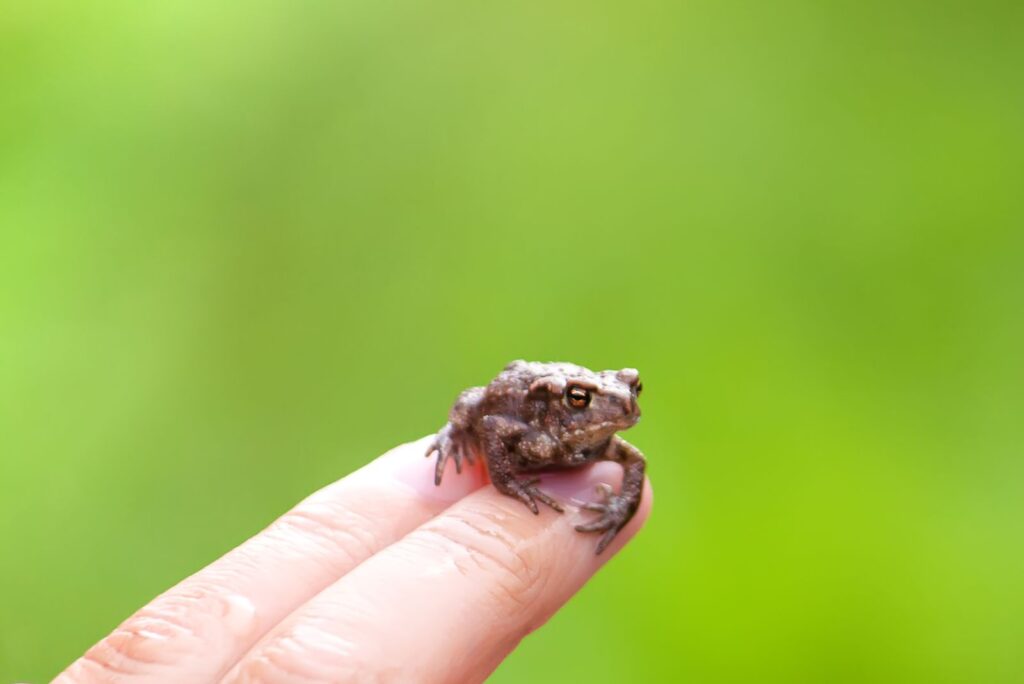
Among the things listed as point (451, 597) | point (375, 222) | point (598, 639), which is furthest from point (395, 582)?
point (375, 222)

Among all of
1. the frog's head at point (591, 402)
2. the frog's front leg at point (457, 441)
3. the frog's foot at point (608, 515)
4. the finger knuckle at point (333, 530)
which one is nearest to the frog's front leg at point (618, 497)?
the frog's foot at point (608, 515)

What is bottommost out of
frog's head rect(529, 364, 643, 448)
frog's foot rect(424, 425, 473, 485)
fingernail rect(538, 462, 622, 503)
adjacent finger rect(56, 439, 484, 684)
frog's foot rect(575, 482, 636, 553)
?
adjacent finger rect(56, 439, 484, 684)

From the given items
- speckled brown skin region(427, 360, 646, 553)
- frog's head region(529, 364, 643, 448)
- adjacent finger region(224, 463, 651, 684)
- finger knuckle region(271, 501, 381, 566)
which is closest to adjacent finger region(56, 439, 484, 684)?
finger knuckle region(271, 501, 381, 566)

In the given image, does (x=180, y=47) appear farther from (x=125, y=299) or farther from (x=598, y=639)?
(x=598, y=639)

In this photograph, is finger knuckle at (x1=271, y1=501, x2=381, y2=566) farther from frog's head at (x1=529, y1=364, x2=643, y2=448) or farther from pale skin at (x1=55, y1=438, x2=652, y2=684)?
frog's head at (x1=529, y1=364, x2=643, y2=448)

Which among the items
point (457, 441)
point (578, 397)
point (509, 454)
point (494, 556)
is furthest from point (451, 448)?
point (494, 556)
